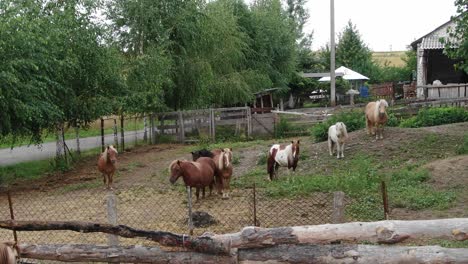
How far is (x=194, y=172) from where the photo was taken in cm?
1181

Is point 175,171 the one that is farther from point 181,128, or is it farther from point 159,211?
point 181,128

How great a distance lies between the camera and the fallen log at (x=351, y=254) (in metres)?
4.50

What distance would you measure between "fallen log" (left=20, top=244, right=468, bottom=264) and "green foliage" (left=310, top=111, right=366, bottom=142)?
14568 mm

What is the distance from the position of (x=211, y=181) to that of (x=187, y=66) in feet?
45.4

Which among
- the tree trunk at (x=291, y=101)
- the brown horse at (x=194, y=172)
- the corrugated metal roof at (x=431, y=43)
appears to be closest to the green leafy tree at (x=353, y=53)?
the tree trunk at (x=291, y=101)

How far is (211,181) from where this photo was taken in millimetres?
12344

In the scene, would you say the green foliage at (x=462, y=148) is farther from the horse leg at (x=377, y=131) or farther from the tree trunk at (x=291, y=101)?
the tree trunk at (x=291, y=101)

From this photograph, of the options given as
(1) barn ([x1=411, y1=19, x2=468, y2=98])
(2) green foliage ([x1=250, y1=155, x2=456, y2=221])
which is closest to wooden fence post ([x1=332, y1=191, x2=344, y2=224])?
(2) green foliage ([x1=250, y1=155, x2=456, y2=221])

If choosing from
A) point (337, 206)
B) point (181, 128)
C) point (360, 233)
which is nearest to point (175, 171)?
point (337, 206)

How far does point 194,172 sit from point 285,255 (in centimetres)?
719

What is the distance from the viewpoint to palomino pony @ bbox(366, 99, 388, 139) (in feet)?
54.3

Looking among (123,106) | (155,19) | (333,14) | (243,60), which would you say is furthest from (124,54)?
(333,14)

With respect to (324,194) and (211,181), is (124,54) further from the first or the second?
(324,194)

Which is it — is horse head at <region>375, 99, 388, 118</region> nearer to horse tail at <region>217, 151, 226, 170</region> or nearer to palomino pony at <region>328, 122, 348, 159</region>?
palomino pony at <region>328, 122, 348, 159</region>
